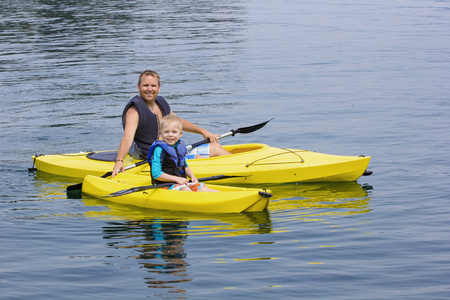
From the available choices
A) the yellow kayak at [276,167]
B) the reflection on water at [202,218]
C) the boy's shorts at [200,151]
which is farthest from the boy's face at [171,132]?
the boy's shorts at [200,151]

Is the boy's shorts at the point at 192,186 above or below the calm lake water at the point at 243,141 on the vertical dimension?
above

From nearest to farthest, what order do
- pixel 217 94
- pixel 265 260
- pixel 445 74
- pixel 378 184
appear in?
pixel 265 260, pixel 378 184, pixel 217 94, pixel 445 74

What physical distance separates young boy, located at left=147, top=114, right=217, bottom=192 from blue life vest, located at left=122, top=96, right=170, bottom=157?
89cm

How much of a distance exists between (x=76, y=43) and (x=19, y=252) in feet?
53.9

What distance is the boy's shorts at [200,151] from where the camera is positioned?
8.25 metres

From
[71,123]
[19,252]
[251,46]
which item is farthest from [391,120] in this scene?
[251,46]

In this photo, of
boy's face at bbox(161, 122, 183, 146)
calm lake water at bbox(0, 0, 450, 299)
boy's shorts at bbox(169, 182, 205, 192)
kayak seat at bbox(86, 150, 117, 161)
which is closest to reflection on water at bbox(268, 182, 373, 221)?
calm lake water at bbox(0, 0, 450, 299)

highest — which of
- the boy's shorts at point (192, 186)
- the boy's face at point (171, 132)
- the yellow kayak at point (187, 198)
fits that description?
the boy's face at point (171, 132)

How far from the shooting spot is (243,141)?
425 inches

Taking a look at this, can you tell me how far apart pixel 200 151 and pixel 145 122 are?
89 cm

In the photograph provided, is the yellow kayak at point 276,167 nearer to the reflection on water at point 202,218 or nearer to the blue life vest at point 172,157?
the reflection on water at point 202,218

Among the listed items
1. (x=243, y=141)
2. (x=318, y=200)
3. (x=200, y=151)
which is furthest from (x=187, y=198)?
(x=243, y=141)

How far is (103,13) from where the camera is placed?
3052 centimetres

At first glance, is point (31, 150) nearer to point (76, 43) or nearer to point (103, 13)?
point (76, 43)
